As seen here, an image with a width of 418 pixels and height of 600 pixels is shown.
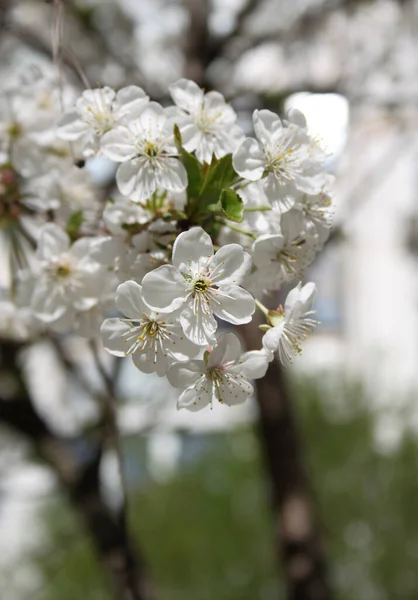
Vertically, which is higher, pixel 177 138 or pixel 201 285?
pixel 177 138

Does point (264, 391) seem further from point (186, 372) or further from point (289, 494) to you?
point (186, 372)

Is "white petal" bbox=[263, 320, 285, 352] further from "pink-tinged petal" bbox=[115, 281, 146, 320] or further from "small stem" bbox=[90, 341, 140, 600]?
"small stem" bbox=[90, 341, 140, 600]

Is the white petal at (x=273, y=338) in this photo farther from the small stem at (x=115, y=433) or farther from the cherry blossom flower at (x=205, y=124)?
the small stem at (x=115, y=433)

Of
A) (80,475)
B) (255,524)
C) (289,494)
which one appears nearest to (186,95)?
(80,475)

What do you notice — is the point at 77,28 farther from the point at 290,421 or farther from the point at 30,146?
the point at 30,146

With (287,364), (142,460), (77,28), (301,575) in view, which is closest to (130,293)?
(287,364)

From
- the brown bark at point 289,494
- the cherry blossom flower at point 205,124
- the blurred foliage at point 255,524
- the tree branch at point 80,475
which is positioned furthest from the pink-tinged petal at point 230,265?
the blurred foliage at point 255,524
